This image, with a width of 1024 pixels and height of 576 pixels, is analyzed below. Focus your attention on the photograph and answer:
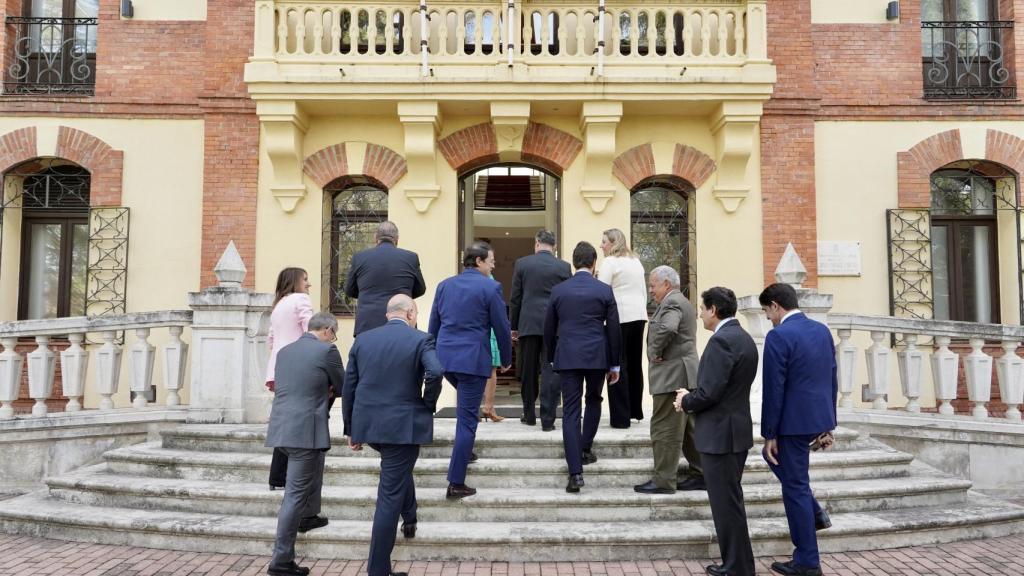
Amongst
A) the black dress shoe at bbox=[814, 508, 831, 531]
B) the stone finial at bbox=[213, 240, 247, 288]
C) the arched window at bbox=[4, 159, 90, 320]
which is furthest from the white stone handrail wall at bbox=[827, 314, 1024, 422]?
the arched window at bbox=[4, 159, 90, 320]

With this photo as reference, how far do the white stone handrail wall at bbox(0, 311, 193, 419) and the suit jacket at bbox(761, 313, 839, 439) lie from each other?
604 cm

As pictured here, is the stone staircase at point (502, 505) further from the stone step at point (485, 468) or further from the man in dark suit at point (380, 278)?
the man in dark suit at point (380, 278)

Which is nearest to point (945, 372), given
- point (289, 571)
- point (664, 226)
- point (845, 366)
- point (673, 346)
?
point (845, 366)

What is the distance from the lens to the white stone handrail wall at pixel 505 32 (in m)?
9.98

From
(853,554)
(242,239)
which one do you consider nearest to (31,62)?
(242,239)

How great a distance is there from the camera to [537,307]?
23.1 feet

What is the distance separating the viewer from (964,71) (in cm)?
1093

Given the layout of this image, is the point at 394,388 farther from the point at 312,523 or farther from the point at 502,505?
the point at 502,505

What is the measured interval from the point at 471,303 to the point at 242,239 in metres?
5.48

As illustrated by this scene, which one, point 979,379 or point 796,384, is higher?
point 796,384

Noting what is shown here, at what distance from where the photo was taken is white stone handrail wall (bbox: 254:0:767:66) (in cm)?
998

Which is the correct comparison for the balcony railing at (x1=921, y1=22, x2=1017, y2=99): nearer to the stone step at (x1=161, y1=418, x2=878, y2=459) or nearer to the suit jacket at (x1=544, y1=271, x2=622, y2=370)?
the stone step at (x1=161, y1=418, x2=878, y2=459)

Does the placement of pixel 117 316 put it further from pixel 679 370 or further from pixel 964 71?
pixel 964 71

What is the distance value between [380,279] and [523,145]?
4602mm
